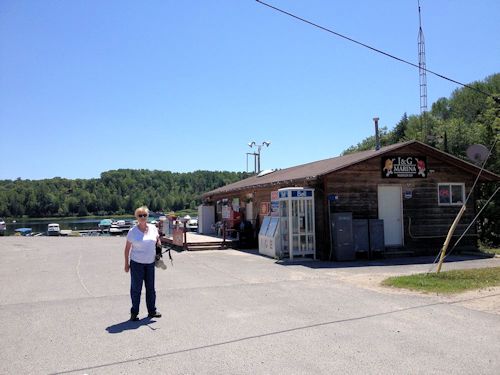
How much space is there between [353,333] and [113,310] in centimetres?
401

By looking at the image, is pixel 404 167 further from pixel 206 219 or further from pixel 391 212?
pixel 206 219

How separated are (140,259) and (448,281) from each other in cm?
673

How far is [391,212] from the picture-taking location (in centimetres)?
1658

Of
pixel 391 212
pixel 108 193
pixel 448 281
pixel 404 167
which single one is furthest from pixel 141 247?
pixel 108 193

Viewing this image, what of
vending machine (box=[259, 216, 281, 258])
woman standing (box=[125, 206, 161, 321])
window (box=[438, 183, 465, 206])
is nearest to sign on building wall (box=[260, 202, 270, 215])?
vending machine (box=[259, 216, 281, 258])

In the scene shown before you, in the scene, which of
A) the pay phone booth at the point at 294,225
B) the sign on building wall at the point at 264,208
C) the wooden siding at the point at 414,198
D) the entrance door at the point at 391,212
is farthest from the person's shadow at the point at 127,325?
the sign on building wall at the point at 264,208

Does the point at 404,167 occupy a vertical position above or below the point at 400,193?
above

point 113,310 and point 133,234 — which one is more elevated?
point 133,234

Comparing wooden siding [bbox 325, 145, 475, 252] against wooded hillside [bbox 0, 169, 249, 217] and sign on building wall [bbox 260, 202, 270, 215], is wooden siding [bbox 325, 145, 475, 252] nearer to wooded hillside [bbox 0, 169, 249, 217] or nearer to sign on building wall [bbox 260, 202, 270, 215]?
sign on building wall [bbox 260, 202, 270, 215]

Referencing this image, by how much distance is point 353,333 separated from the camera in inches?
242

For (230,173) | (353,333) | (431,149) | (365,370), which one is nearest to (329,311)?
(353,333)

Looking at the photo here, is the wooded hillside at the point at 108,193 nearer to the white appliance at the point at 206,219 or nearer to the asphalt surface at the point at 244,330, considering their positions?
the white appliance at the point at 206,219

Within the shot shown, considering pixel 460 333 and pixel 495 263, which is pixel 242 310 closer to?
pixel 460 333

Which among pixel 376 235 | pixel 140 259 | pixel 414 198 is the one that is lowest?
pixel 376 235
